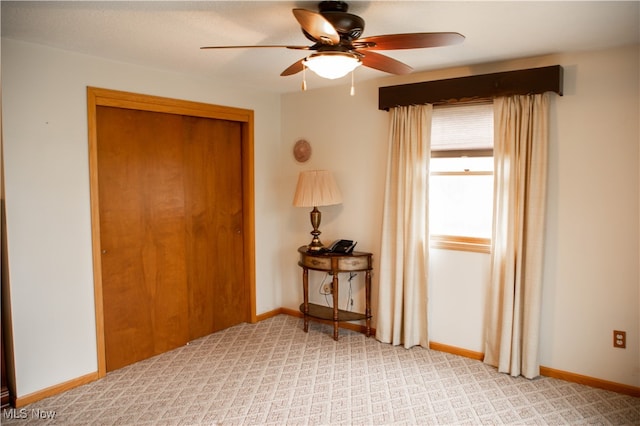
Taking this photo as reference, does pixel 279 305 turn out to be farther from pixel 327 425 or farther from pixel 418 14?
pixel 418 14

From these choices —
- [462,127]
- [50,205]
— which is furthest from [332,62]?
[50,205]

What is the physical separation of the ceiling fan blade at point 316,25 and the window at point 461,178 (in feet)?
6.00

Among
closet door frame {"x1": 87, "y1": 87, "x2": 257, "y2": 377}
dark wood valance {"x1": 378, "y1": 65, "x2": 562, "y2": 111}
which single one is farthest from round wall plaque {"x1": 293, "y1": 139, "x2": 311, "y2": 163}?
dark wood valance {"x1": 378, "y1": 65, "x2": 562, "y2": 111}

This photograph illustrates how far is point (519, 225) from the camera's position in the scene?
3270mm

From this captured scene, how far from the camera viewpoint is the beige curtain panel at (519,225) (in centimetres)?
321

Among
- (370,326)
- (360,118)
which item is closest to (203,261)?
(370,326)

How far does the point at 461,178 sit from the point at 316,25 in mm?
2240

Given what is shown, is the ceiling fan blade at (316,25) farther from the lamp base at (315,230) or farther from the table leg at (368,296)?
the table leg at (368,296)

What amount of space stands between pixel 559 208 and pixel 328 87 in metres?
2.34

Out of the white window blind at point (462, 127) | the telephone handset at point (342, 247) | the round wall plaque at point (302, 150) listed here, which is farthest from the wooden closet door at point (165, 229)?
the white window blind at point (462, 127)

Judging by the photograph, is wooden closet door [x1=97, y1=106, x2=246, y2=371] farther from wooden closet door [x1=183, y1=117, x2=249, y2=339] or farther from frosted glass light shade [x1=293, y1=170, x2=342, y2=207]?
frosted glass light shade [x1=293, y1=170, x2=342, y2=207]

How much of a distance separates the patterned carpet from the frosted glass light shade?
129 cm

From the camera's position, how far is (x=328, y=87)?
14.3 ft

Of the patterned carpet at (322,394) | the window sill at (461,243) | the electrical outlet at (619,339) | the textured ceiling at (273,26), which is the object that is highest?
the textured ceiling at (273,26)
